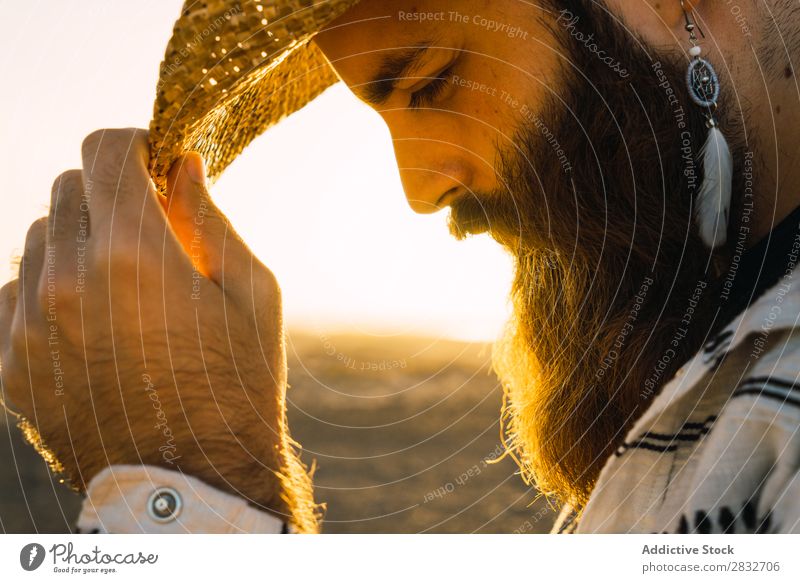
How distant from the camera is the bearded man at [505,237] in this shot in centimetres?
69

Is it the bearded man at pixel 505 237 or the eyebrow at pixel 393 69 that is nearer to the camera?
the bearded man at pixel 505 237

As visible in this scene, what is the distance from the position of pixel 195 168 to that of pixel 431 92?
10.0 inches

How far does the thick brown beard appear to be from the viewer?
0.80 metres

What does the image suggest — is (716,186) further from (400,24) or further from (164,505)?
(164,505)

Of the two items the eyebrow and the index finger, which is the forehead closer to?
the eyebrow

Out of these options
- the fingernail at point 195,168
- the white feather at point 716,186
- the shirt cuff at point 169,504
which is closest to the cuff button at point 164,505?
the shirt cuff at point 169,504

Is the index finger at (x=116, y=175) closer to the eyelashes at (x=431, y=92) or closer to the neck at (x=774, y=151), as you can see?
the eyelashes at (x=431, y=92)

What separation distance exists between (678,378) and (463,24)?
39cm

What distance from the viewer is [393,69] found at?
0.81 metres
